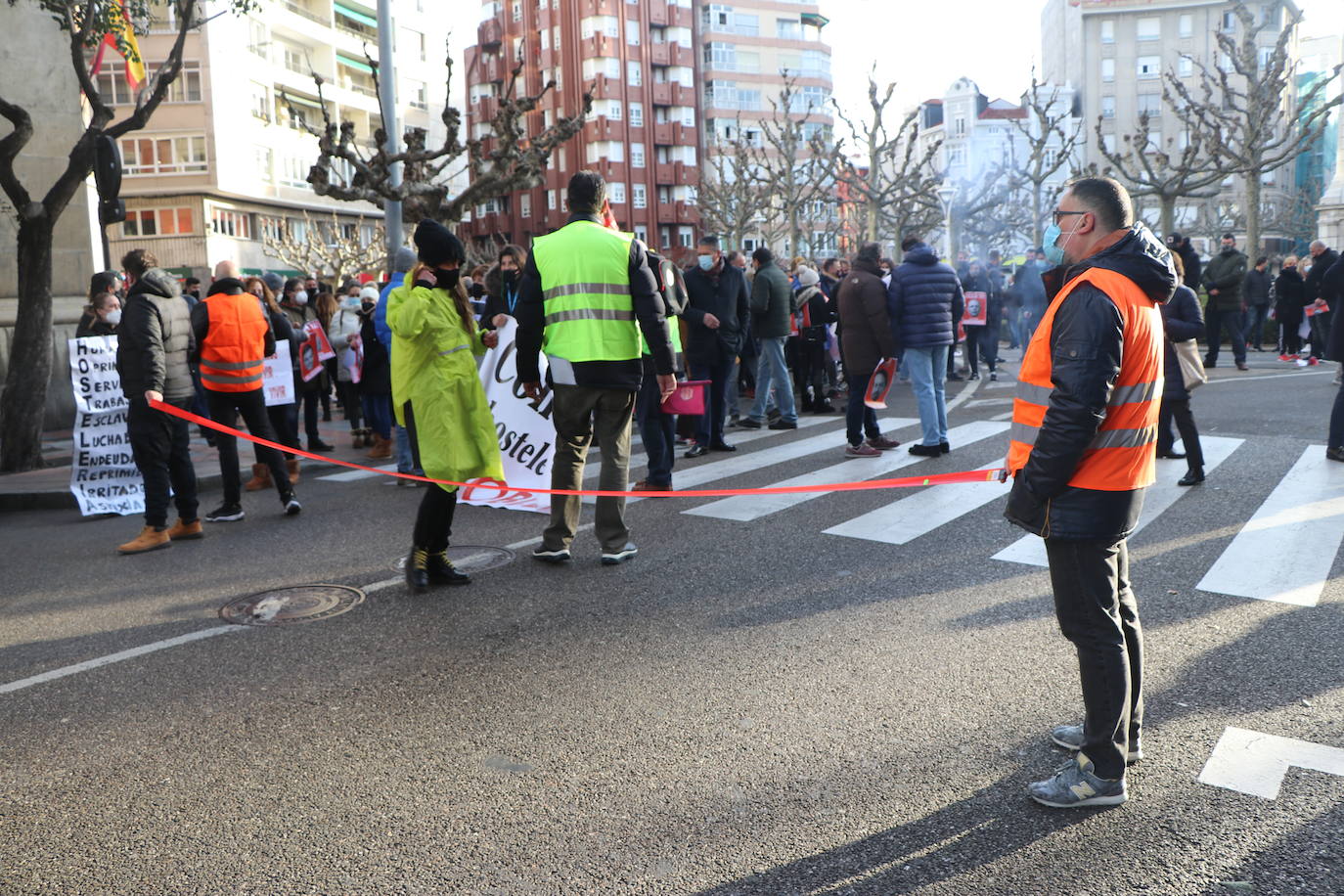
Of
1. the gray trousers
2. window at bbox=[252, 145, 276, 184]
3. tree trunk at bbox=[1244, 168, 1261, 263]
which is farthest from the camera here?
window at bbox=[252, 145, 276, 184]

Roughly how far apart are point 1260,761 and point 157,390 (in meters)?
6.70

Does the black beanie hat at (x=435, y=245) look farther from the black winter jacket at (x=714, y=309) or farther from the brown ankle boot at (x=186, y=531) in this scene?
the black winter jacket at (x=714, y=309)

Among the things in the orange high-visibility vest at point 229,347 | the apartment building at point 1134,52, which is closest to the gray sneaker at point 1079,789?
the orange high-visibility vest at point 229,347

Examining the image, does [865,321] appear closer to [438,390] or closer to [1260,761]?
[438,390]

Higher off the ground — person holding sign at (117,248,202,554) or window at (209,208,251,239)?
window at (209,208,251,239)

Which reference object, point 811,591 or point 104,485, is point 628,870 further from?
point 104,485

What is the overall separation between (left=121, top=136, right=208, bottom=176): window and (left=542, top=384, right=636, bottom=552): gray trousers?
48775 mm

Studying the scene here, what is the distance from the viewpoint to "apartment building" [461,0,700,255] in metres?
74.1

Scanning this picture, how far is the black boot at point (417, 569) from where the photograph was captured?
232 inches

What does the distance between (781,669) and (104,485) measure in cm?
674

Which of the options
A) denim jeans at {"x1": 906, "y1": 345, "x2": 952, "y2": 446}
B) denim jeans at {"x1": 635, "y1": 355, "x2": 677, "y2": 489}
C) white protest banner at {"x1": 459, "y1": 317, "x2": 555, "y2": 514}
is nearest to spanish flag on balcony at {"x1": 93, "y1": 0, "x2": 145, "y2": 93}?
white protest banner at {"x1": 459, "y1": 317, "x2": 555, "y2": 514}

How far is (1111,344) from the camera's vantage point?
3.14 meters

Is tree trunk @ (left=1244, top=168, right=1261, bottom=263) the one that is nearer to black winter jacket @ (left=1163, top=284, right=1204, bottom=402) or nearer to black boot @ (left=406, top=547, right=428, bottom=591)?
black winter jacket @ (left=1163, top=284, right=1204, bottom=402)

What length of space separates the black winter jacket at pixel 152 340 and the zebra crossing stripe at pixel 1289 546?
6463 millimetres
